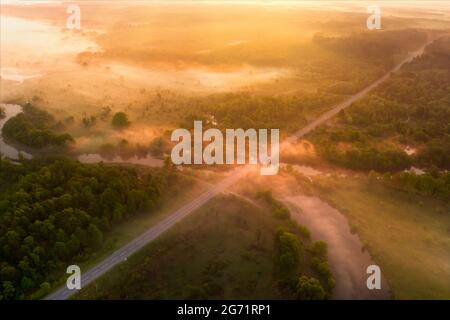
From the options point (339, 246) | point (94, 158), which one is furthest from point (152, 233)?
point (94, 158)

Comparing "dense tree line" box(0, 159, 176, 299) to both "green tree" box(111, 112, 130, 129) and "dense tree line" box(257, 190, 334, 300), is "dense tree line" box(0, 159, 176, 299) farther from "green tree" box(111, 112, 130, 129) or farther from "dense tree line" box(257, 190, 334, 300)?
"green tree" box(111, 112, 130, 129)

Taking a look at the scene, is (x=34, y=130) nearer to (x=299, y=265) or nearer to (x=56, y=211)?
(x=56, y=211)

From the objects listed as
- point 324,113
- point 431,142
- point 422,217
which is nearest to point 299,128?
point 324,113

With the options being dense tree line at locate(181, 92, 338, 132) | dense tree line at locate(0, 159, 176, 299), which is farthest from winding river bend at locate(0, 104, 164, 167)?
dense tree line at locate(181, 92, 338, 132)

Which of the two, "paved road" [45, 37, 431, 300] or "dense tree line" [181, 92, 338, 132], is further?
"dense tree line" [181, 92, 338, 132]

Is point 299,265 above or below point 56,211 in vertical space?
below

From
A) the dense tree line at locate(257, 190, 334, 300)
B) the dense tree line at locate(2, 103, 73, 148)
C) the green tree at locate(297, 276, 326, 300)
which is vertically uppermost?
the dense tree line at locate(2, 103, 73, 148)
